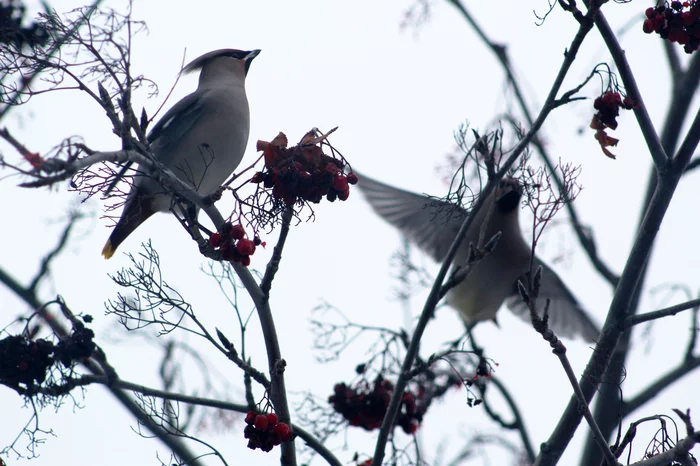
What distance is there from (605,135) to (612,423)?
1.71m

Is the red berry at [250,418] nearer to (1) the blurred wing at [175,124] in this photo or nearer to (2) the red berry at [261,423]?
(2) the red berry at [261,423]

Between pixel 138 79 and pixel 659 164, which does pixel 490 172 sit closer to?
pixel 659 164

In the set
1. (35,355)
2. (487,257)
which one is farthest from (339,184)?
(487,257)

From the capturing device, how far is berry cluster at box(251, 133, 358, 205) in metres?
2.10

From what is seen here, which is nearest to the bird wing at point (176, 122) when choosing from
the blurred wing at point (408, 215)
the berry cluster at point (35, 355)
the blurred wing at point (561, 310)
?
the berry cluster at point (35, 355)

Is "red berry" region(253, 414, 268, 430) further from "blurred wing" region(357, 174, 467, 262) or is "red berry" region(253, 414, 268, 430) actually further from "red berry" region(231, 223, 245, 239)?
"blurred wing" region(357, 174, 467, 262)

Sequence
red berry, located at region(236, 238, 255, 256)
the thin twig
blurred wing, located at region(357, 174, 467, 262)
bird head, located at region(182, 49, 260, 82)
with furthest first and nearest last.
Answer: blurred wing, located at region(357, 174, 467, 262)
bird head, located at region(182, 49, 260, 82)
the thin twig
red berry, located at region(236, 238, 255, 256)

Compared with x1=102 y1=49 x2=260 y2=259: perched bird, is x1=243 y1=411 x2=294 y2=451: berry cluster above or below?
below

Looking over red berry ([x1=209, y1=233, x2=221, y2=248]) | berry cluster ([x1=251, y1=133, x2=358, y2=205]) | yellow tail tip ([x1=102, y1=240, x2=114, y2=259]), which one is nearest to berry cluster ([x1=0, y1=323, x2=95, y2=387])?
red berry ([x1=209, y1=233, x2=221, y2=248])

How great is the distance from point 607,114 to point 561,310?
3.62 m

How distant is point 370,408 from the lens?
348 cm

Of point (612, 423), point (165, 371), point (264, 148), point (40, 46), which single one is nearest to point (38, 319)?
point (40, 46)

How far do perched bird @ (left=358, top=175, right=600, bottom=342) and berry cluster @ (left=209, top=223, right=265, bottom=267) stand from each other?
2786 millimetres

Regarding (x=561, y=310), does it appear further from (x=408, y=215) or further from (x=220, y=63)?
(x=220, y=63)
